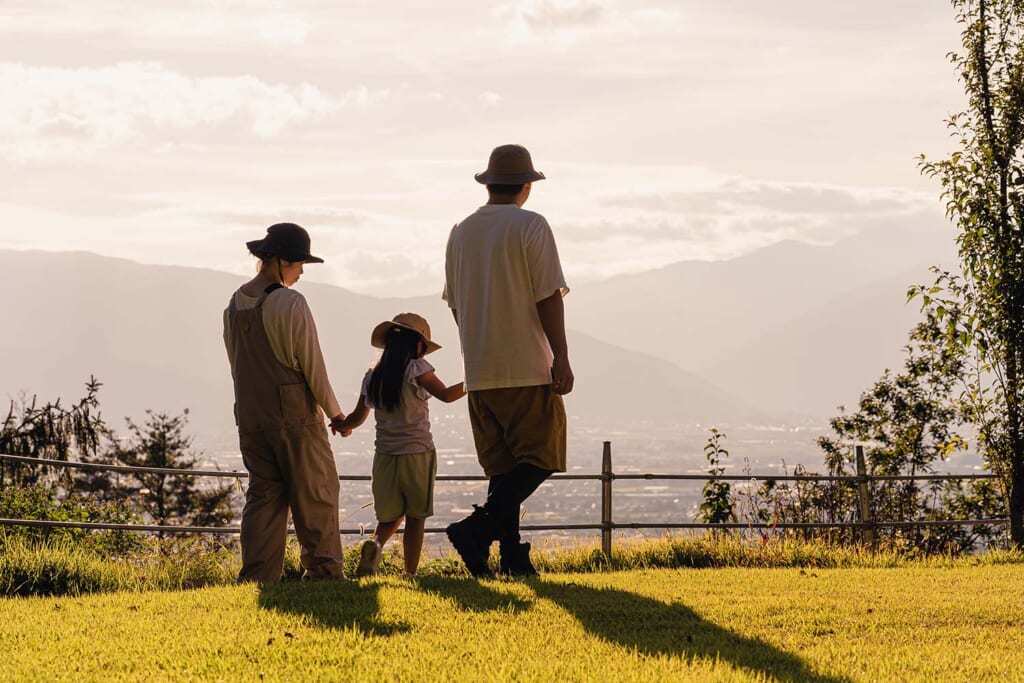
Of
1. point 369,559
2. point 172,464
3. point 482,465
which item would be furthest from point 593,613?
point 172,464

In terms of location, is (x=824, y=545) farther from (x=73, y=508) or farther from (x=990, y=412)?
(x=73, y=508)

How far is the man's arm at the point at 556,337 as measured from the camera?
255 inches

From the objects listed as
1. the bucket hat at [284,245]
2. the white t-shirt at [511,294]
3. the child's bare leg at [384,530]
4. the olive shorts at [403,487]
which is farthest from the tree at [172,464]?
the white t-shirt at [511,294]

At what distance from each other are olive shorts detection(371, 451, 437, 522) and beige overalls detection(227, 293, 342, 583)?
1.62 feet

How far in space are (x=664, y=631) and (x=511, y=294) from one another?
2.09 m

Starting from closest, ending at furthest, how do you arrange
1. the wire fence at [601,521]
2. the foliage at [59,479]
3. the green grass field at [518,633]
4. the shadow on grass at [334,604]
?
the green grass field at [518,633]
the shadow on grass at [334,604]
the wire fence at [601,521]
the foliage at [59,479]

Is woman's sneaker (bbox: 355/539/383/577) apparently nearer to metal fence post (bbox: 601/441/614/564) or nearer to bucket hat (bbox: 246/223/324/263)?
bucket hat (bbox: 246/223/324/263)

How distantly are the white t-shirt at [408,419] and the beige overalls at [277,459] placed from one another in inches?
21.2

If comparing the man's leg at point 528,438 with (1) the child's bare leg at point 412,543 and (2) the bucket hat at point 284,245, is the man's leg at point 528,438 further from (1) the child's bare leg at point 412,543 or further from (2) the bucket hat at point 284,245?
(2) the bucket hat at point 284,245

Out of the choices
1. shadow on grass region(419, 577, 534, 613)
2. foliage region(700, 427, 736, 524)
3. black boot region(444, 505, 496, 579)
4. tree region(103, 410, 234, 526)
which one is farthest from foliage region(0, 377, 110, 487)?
tree region(103, 410, 234, 526)

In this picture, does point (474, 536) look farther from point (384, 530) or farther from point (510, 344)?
point (510, 344)

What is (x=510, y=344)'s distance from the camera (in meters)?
6.62

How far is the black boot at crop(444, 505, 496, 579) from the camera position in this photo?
677 centimetres

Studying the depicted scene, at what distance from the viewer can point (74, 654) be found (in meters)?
5.03
